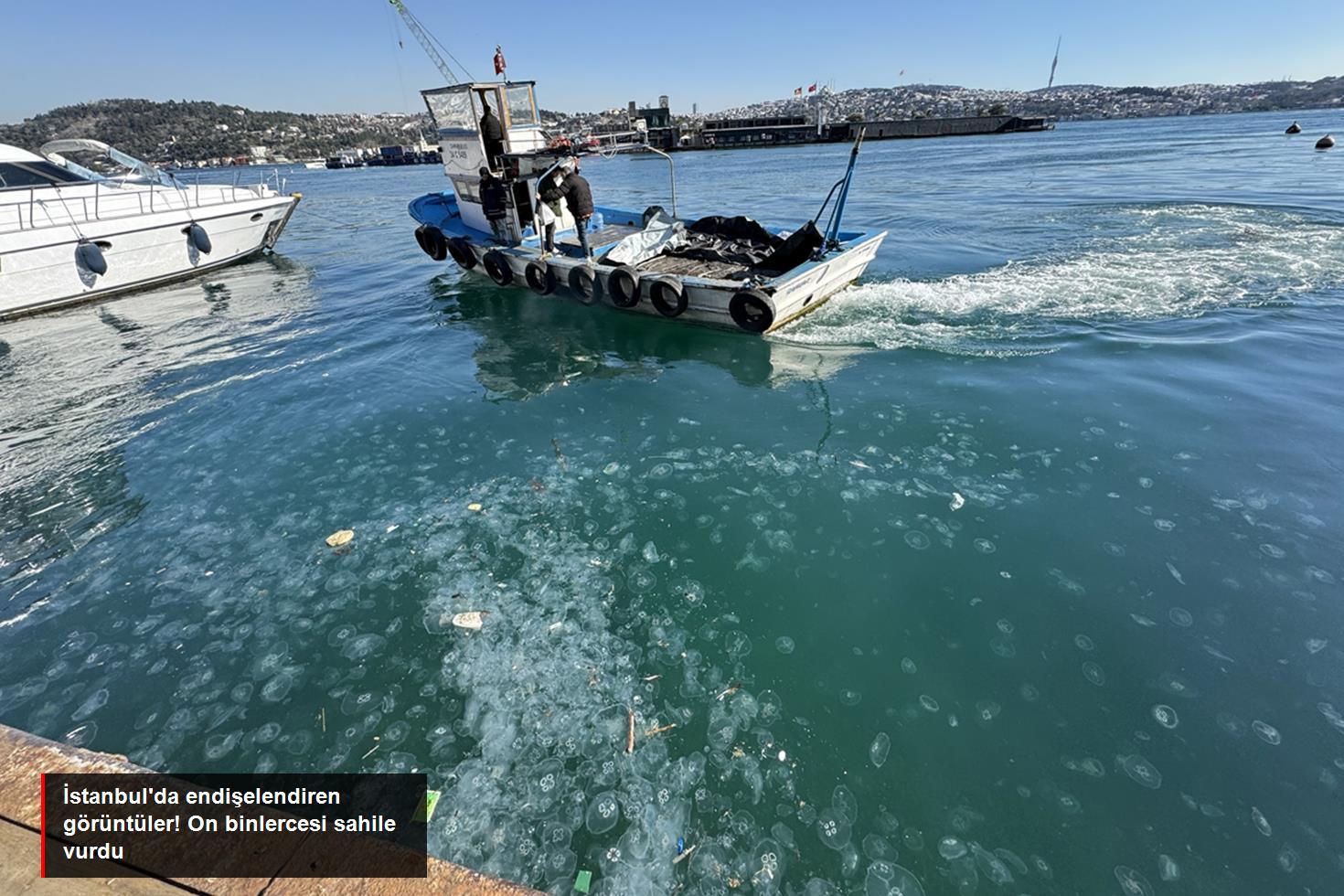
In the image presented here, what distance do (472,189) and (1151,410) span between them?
13384 millimetres

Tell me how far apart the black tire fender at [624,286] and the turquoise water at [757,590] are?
1060 mm

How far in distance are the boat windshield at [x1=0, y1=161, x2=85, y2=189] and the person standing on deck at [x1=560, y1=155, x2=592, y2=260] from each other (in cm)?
1435

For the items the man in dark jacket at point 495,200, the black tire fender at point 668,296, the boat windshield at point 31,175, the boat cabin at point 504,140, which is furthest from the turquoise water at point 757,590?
the boat windshield at point 31,175

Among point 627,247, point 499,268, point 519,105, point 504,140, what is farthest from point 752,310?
point 519,105

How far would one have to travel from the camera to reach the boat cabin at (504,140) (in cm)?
1197

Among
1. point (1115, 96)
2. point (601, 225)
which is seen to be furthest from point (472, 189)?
point (1115, 96)

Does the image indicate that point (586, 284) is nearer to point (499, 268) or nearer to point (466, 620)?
point (499, 268)

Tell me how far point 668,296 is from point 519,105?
6.42 metres

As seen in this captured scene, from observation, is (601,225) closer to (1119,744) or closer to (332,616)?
(332,616)

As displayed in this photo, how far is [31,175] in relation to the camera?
1439cm

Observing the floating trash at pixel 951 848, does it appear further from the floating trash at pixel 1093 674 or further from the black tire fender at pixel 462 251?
the black tire fender at pixel 462 251

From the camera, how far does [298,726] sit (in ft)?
11.8

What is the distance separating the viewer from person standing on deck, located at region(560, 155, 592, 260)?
10.6 m

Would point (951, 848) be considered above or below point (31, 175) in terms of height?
below
